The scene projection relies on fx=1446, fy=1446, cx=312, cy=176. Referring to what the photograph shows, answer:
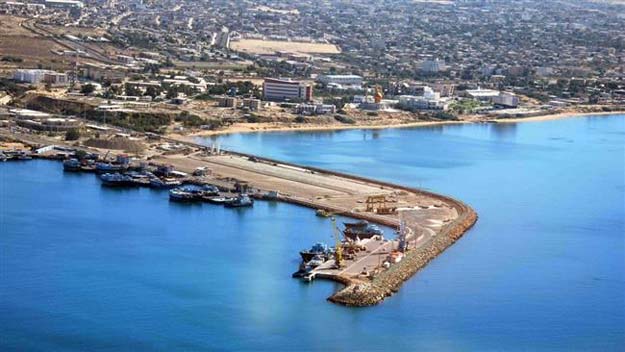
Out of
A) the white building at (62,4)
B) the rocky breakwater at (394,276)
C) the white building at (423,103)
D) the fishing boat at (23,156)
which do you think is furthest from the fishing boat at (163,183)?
the white building at (62,4)

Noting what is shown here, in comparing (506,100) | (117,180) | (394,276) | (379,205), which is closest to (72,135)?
(117,180)

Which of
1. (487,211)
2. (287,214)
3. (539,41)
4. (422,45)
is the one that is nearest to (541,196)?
(487,211)

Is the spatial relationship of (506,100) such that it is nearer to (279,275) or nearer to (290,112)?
(290,112)

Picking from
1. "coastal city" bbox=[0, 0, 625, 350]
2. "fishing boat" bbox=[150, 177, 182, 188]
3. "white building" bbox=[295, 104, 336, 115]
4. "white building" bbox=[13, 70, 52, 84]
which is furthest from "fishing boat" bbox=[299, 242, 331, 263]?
"white building" bbox=[13, 70, 52, 84]

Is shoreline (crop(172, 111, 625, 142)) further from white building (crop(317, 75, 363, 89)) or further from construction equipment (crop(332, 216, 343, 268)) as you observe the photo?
construction equipment (crop(332, 216, 343, 268))

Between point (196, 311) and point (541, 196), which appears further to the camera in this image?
point (541, 196)

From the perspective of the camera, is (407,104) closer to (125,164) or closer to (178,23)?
(125,164)
